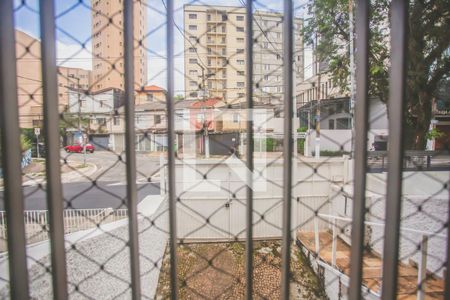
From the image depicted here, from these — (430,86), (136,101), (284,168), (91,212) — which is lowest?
(91,212)

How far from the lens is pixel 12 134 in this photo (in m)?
0.52

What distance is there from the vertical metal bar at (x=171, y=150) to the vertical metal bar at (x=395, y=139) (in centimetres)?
42

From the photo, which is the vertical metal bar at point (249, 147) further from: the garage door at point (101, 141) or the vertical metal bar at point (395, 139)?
the garage door at point (101, 141)

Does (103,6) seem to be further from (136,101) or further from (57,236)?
(57,236)

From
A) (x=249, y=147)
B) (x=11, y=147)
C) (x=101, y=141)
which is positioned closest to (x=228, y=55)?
(x=249, y=147)

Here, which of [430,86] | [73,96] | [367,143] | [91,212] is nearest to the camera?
[367,143]

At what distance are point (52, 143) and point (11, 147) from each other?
0.25 feet

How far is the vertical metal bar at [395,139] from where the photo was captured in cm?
50

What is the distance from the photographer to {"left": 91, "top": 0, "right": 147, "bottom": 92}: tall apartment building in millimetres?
548

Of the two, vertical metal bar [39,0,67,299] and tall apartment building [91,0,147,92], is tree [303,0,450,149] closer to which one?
tall apartment building [91,0,147,92]

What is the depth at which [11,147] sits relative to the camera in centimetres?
52

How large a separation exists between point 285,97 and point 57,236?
53 centimetres

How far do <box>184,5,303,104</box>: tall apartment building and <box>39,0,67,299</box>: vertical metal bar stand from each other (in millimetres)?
263

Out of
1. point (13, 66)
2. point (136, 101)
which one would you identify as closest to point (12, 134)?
point (13, 66)
